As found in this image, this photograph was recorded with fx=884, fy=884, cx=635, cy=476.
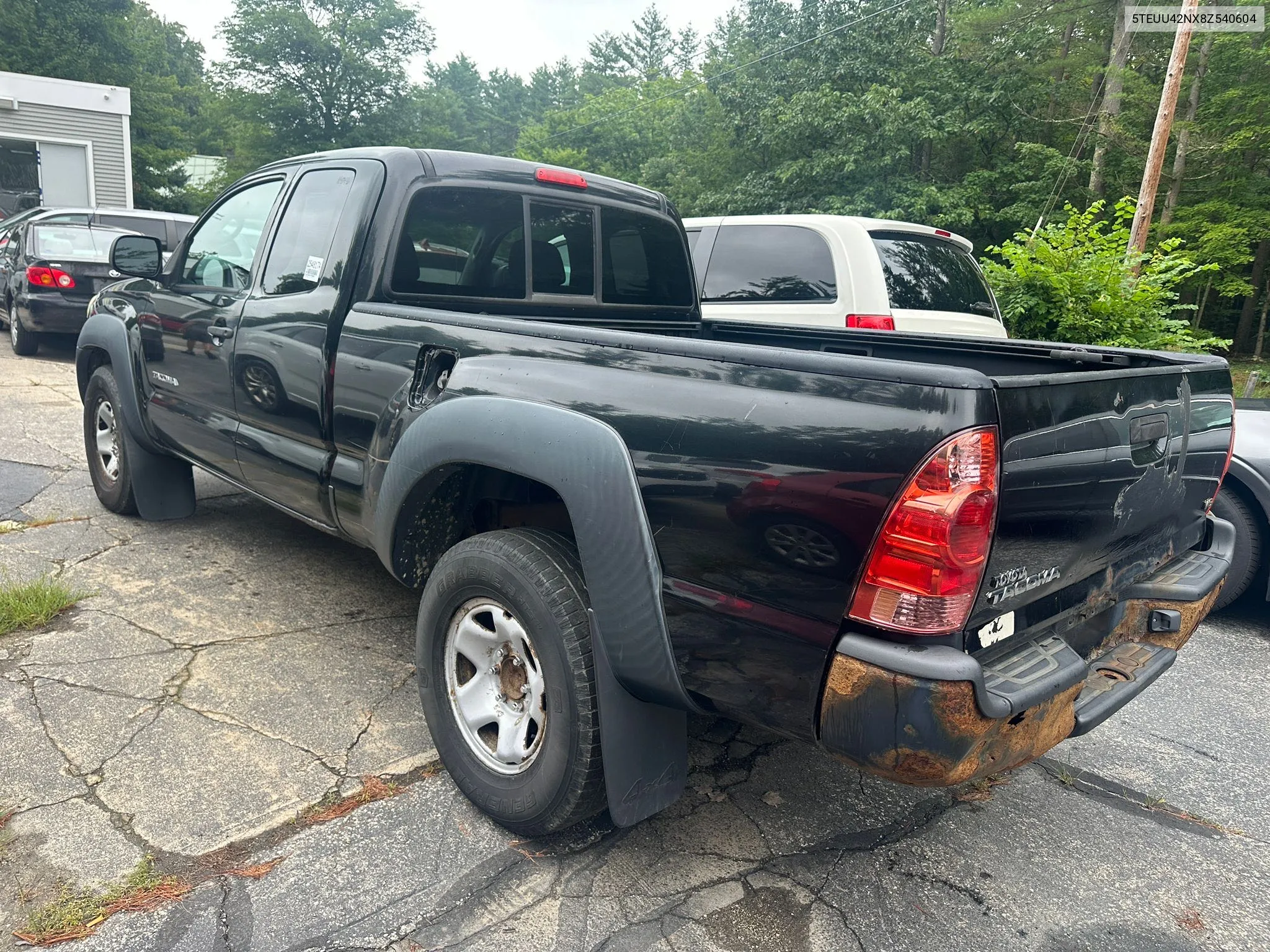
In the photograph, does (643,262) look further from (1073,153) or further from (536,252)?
(1073,153)

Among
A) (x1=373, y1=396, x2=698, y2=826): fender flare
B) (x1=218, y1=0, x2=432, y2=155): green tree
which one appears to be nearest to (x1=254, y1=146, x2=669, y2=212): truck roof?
(x1=373, y1=396, x2=698, y2=826): fender flare

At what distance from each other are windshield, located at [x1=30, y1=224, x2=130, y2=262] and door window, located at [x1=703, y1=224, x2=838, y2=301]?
7079 millimetres

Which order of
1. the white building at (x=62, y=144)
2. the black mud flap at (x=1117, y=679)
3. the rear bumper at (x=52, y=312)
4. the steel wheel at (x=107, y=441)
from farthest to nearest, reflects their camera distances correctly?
the white building at (x=62, y=144) → the rear bumper at (x=52, y=312) → the steel wheel at (x=107, y=441) → the black mud flap at (x=1117, y=679)

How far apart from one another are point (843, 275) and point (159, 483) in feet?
14.4

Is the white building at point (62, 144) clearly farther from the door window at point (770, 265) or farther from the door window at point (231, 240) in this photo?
the door window at point (231, 240)

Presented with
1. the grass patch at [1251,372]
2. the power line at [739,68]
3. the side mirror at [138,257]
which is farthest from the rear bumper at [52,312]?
the power line at [739,68]

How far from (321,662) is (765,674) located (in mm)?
2152

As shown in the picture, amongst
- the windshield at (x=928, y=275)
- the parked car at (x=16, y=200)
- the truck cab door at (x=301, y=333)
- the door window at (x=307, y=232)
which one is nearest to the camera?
the truck cab door at (x=301, y=333)

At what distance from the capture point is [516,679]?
249 centimetres

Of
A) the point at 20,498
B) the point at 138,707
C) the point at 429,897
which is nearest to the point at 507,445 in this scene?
the point at 429,897

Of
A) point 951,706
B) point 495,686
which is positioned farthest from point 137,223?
point 951,706

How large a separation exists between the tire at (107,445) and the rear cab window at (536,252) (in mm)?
2386

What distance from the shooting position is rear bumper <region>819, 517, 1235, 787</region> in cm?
172

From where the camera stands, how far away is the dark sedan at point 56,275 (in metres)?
9.63
